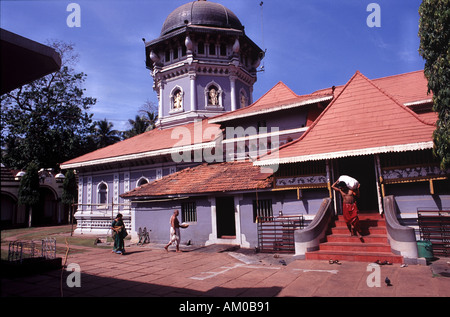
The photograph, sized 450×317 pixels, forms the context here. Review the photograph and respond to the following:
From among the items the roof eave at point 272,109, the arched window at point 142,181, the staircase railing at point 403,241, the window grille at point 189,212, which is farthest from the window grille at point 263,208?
the arched window at point 142,181

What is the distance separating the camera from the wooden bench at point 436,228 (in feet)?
28.6

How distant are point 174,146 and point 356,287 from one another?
13.2 meters

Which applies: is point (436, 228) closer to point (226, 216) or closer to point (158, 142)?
point (226, 216)

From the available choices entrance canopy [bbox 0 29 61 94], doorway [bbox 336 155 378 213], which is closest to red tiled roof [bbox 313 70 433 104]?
doorway [bbox 336 155 378 213]

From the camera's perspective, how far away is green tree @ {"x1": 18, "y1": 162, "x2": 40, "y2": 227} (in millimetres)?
25781

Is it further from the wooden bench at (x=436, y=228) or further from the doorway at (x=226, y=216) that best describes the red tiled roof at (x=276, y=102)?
the wooden bench at (x=436, y=228)

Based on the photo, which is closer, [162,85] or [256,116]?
[256,116]

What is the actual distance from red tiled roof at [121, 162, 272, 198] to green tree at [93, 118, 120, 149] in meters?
25.7

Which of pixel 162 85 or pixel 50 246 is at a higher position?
pixel 162 85

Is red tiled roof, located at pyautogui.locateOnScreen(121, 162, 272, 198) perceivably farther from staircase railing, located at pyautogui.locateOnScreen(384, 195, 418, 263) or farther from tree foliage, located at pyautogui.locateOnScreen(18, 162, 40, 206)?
tree foliage, located at pyautogui.locateOnScreen(18, 162, 40, 206)

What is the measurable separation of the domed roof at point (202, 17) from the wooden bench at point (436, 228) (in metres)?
20.3

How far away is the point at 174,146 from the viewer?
1741 cm

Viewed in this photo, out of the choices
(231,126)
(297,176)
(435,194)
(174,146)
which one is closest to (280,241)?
(297,176)
